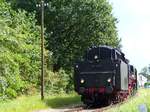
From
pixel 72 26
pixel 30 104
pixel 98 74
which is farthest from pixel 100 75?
pixel 72 26

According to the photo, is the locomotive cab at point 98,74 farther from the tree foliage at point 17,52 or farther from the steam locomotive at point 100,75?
the tree foliage at point 17,52

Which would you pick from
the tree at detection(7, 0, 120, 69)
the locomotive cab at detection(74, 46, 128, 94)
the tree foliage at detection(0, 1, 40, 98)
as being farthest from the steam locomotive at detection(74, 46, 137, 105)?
the tree at detection(7, 0, 120, 69)

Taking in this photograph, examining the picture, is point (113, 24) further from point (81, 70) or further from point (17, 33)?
point (81, 70)

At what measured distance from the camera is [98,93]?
31.4 meters

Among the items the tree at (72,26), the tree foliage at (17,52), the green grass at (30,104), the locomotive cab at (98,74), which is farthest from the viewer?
the tree at (72,26)

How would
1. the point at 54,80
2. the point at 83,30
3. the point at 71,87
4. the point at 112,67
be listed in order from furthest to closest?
1. the point at 83,30
2. the point at 71,87
3. the point at 54,80
4. the point at 112,67

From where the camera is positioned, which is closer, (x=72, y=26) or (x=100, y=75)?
(x=100, y=75)

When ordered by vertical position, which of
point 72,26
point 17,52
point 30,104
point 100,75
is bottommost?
point 30,104

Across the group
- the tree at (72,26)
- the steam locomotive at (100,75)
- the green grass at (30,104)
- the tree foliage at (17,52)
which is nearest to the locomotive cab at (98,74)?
the steam locomotive at (100,75)

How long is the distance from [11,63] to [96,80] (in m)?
6.96

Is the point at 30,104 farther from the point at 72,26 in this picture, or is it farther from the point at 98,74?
the point at 72,26

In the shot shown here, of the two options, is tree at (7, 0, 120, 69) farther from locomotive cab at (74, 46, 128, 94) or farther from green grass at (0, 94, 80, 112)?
locomotive cab at (74, 46, 128, 94)

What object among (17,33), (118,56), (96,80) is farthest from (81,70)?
(17,33)

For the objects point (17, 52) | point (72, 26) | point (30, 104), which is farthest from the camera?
point (72, 26)
